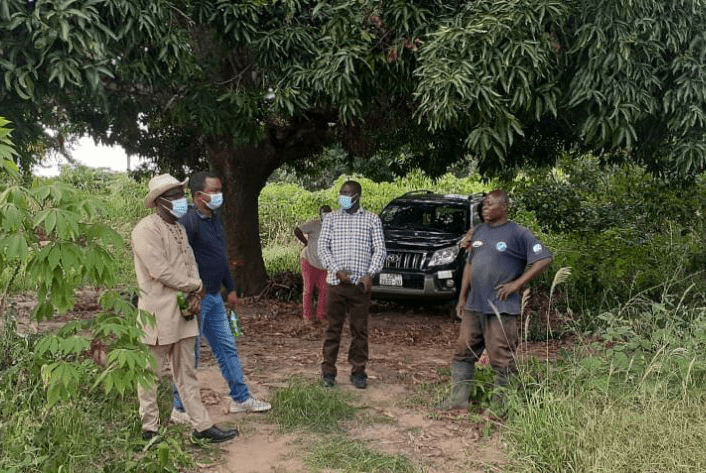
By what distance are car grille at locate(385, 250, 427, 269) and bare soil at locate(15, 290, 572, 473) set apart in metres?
0.78

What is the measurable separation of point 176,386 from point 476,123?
3.78 metres

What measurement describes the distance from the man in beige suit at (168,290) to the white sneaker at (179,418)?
340mm

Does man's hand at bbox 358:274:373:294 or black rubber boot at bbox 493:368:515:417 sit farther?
man's hand at bbox 358:274:373:294

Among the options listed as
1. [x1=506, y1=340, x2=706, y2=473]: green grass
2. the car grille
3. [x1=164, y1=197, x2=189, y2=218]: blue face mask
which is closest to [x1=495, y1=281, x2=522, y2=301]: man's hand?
[x1=506, y1=340, x2=706, y2=473]: green grass

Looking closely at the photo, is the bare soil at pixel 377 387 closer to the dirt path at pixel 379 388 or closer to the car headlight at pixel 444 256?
the dirt path at pixel 379 388

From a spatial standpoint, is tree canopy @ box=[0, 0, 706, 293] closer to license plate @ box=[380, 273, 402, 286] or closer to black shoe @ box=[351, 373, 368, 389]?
black shoe @ box=[351, 373, 368, 389]

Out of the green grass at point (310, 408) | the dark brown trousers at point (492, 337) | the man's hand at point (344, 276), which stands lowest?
the green grass at point (310, 408)

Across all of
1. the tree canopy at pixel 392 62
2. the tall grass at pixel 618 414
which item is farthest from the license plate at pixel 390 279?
the tall grass at pixel 618 414

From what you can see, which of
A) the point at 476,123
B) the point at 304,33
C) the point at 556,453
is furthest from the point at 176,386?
the point at 304,33

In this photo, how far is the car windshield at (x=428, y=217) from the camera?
40.7ft

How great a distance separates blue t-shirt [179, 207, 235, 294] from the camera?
5.87 metres

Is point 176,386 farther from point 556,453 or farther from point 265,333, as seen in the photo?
point 265,333

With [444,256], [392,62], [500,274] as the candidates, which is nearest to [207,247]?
[500,274]

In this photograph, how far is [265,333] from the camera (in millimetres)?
10227
